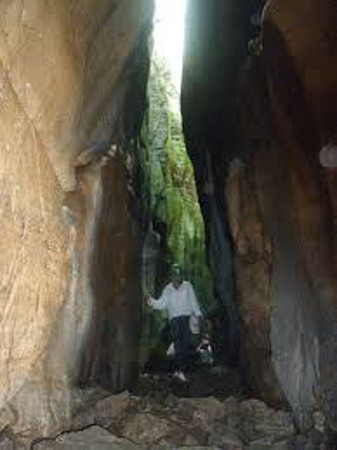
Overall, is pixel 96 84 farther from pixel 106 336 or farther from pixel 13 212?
pixel 106 336

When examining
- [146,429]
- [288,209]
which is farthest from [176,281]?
[146,429]

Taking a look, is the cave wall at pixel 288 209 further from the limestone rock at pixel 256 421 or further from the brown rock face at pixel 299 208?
the limestone rock at pixel 256 421

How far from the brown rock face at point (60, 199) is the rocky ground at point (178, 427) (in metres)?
0.35

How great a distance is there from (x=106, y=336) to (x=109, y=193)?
7.77ft

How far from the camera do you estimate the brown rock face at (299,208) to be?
25.6ft

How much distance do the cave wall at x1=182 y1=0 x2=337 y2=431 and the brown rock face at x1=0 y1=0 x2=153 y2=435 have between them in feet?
7.22

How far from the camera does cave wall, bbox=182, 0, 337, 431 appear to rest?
7859 millimetres

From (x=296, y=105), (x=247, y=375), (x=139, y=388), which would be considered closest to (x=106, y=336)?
(x=139, y=388)

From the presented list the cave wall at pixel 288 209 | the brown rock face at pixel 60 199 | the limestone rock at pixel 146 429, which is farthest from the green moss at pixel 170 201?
the limestone rock at pixel 146 429

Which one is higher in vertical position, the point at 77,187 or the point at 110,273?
the point at 77,187

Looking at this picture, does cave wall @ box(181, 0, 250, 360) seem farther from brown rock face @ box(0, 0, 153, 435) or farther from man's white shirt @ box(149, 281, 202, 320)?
brown rock face @ box(0, 0, 153, 435)

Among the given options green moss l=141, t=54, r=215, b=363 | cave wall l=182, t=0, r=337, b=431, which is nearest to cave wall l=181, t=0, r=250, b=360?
cave wall l=182, t=0, r=337, b=431

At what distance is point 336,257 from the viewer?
25.2 ft

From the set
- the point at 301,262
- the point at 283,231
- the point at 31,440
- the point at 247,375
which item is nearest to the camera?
the point at 31,440
